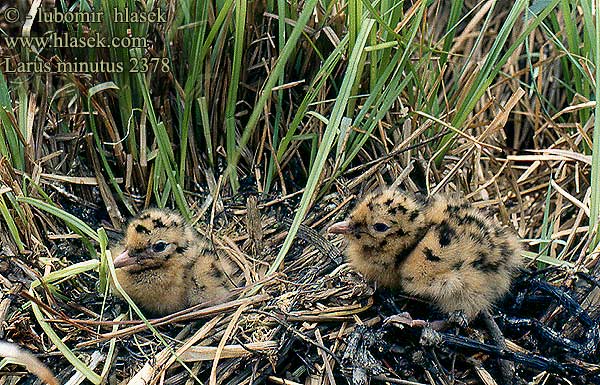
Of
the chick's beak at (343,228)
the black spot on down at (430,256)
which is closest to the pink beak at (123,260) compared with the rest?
the chick's beak at (343,228)

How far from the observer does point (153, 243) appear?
334cm

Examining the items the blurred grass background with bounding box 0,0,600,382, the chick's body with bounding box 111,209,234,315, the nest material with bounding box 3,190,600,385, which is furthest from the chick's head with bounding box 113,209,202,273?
the blurred grass background with bounding box 0,0,600,382

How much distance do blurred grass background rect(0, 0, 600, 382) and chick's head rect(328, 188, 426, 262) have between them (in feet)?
1.40

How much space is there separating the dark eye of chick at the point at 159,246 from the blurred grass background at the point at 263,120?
393mm

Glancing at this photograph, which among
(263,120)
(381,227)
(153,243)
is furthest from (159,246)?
(263,120)

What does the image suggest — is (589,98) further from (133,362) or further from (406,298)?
(133,362)

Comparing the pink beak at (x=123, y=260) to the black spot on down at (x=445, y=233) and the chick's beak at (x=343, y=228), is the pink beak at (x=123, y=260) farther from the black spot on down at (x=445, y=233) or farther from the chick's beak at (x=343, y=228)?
the black spot on down at (x=445, y=233)

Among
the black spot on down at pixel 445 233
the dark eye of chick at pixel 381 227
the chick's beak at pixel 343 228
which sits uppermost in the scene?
the black spot on down at pixel 445 233

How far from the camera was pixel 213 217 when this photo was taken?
3840 millimetres

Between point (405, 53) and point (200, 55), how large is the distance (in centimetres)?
88

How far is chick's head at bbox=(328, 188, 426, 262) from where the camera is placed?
3211mm

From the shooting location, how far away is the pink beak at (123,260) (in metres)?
3.30

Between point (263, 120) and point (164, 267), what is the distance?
1002 millimetres

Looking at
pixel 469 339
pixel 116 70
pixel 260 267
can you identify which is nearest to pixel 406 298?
pixel 469 339
